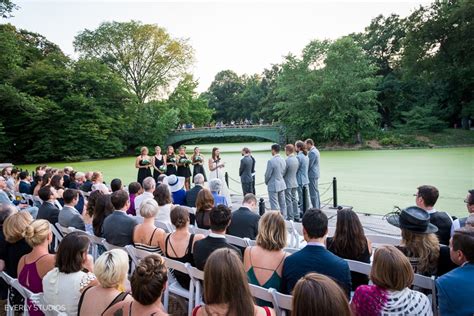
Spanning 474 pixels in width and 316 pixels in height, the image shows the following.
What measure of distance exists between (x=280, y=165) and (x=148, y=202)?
14.2ft

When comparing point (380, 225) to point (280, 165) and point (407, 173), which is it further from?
point (407, 173)

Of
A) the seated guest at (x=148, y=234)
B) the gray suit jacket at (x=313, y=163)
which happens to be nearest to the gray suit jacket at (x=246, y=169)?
the gray suit jacket at (x=313, y=163)

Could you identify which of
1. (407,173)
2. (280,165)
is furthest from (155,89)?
(280,165)

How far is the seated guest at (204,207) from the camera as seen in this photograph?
4.63 meters

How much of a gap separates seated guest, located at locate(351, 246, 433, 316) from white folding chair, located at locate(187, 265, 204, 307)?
132 cm

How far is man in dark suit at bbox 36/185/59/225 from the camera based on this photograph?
5.06 m

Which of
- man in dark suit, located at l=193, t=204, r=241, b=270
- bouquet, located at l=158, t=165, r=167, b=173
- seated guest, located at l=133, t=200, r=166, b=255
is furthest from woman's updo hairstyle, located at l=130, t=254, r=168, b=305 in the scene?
bouquet, located at l=158, t=165, r=167, b=173

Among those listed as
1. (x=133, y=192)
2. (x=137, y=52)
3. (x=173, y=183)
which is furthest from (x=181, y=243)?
(x=137, y=52)

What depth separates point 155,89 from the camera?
152ft

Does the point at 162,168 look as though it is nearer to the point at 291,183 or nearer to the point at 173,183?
the point at 173,183

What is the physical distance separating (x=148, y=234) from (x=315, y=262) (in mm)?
2046

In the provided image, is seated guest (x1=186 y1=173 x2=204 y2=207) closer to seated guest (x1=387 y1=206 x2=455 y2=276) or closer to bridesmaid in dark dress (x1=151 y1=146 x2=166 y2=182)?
seated guest (x1=387 y1=206 x2=455 y2=276)

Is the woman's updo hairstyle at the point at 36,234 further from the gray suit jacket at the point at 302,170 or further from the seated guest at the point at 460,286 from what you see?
the gray suit jacket at the point at 302,170

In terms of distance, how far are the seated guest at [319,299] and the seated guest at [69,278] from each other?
5.75 feet
